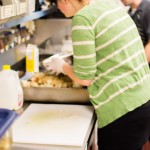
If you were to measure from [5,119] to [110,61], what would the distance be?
0.66m

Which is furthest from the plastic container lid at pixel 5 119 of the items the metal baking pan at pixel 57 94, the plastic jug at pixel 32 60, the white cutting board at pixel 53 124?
the plastic jug at pixel 32 60

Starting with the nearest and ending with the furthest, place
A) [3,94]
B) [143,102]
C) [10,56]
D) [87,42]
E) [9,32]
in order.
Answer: [87,42] → [143,102] → [3,94] → [9,32] → [10,56]

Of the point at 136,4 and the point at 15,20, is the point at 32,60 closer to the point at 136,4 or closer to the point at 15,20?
the point at 15,20

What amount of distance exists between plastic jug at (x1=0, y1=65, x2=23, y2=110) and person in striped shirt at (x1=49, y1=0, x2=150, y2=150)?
0.35m

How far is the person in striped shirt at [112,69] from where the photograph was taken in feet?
5.02

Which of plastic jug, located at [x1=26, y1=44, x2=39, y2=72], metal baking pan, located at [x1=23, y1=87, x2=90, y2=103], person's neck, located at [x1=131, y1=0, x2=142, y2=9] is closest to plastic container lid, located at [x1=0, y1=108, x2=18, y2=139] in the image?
metal baking pan, located at [x1=23, y1=87, x2=90, y2=103]

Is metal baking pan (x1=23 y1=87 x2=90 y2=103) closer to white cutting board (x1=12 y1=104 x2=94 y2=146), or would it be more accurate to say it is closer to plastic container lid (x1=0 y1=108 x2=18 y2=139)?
white cutting board (x1=12 y1=104 x2=94 y2=146)

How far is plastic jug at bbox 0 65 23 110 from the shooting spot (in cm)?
174


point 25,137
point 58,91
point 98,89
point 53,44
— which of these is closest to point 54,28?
point 53,44

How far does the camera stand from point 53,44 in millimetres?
3451

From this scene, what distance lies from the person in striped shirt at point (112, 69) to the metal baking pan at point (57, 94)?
155mm

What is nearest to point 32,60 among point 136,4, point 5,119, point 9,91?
point 9,91

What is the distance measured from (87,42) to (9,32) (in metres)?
1.11

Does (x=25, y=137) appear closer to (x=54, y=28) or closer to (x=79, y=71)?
(x=79, y=71)
